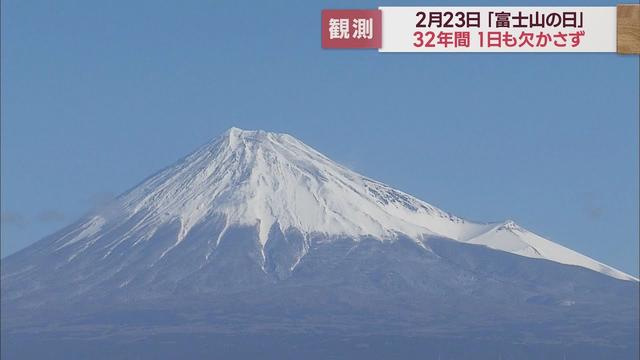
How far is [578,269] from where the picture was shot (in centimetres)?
12606

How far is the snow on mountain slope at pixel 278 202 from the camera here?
116 meters

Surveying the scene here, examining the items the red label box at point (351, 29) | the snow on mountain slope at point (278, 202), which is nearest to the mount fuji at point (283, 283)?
the snow on mountain slope at point (278, 202)

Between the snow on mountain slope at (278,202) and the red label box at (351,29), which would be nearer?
the red label box at (351,29)

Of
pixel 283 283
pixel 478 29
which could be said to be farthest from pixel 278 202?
pixel 478 29

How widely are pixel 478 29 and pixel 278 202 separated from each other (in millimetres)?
110525

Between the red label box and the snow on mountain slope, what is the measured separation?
10344cm

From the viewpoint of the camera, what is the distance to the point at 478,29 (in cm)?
820

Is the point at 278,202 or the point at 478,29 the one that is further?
the point at 278,202

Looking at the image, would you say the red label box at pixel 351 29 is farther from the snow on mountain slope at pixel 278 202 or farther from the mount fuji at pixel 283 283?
the snow on mountain slope at pixel 278 202

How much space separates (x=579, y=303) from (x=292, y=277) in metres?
24.2

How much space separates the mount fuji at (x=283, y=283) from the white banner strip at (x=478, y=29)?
9509cm

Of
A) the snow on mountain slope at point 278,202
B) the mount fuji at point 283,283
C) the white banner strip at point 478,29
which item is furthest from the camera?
the snow on mountain slope at point 278,202

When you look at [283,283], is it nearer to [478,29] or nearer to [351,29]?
[351,29]

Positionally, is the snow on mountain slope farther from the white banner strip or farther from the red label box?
the white banner strip
